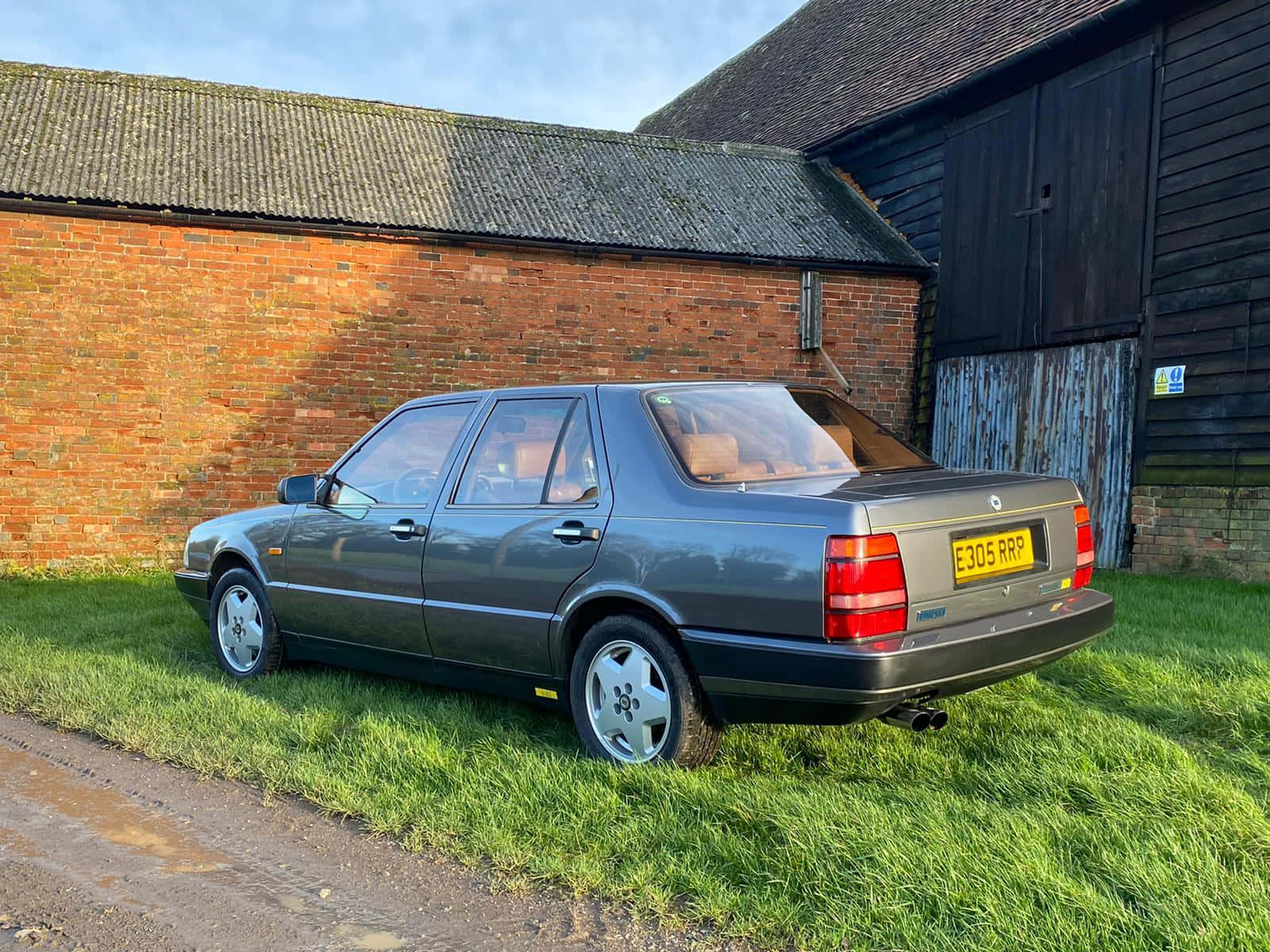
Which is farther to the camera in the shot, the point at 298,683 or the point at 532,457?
the point at 298,683

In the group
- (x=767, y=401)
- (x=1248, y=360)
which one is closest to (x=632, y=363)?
(x=1248, y=360)

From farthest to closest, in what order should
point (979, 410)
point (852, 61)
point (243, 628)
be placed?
point (852, 61) → point (979, 410) → point (243, 628)

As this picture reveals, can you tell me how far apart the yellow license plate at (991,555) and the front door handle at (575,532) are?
1.32 metres

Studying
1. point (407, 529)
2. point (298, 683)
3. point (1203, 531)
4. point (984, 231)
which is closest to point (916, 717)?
point (407, 529)

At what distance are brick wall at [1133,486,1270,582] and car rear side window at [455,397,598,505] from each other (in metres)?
7.64

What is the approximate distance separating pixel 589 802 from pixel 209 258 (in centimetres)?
963

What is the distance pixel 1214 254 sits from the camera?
10047 millimetres

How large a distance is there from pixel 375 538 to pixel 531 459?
3.18ft

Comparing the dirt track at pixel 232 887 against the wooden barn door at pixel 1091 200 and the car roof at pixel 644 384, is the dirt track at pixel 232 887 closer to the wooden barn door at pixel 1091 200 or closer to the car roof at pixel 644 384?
the car roof at pixel 644 384

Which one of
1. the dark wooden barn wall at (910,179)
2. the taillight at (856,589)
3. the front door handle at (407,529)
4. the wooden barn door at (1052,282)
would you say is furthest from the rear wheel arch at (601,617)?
the dark wooden barn wall at (910,179)

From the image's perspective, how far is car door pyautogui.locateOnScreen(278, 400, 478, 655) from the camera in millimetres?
5016

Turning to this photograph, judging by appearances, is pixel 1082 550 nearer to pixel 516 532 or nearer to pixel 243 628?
pixel 516 532

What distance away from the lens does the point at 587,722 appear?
13.8ft

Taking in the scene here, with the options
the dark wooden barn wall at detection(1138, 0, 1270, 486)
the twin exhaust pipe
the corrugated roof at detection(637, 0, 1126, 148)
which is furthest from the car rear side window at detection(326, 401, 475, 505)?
the corrugated roof at detection(637, 0, 1126, 148)
